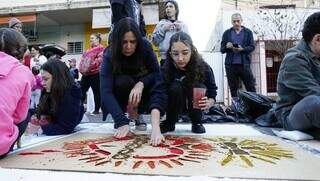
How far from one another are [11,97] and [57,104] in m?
0.94

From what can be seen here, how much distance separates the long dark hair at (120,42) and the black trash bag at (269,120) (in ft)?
4.45

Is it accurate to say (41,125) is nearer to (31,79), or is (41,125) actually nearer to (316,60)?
(31,79)

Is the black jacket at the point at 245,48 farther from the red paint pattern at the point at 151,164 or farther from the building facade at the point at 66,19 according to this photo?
the building facade at the point at 66,19

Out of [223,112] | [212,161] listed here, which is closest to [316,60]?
[212,161]

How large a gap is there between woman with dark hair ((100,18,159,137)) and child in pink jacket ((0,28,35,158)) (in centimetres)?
65

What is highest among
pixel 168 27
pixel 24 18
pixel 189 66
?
pixel 24 18

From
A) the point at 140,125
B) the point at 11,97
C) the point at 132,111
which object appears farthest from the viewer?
the point at 140,125

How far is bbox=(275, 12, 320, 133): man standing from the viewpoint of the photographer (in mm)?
2238

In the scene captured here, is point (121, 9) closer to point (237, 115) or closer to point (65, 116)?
point (65, 116)

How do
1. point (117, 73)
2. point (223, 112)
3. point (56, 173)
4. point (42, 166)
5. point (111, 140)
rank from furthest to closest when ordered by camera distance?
point (223, 112) → point (117, 73) → point (111, 140) → point (42, 166) → point (56, 173)

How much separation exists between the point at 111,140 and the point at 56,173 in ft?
2.78

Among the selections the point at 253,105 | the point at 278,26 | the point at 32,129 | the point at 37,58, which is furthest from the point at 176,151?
the point at 278,26

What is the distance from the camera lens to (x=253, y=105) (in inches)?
141

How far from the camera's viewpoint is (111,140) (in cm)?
232
